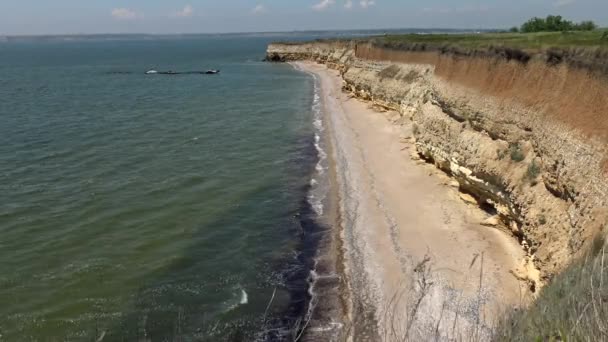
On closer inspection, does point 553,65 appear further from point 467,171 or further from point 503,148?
point 467,171

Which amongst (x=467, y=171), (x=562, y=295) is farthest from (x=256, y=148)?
(x=562, y=295)

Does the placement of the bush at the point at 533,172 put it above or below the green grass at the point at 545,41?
below

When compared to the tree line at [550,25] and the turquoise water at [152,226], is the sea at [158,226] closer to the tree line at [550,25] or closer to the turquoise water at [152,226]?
the turquoise water at [152,226]

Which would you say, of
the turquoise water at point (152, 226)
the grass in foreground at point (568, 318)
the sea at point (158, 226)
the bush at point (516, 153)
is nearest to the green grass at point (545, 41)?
the bush at point (516, 153)

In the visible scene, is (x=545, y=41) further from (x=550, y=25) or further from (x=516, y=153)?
(x=550, y=25)

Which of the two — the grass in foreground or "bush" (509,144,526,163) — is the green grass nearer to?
"bush" (509,144,526,163)

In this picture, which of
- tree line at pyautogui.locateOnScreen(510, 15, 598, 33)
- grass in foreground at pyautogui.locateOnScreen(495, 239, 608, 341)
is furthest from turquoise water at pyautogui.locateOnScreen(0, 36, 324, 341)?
tree line at pyautogui.locateOnScreen(510, 15, 598, 33)
